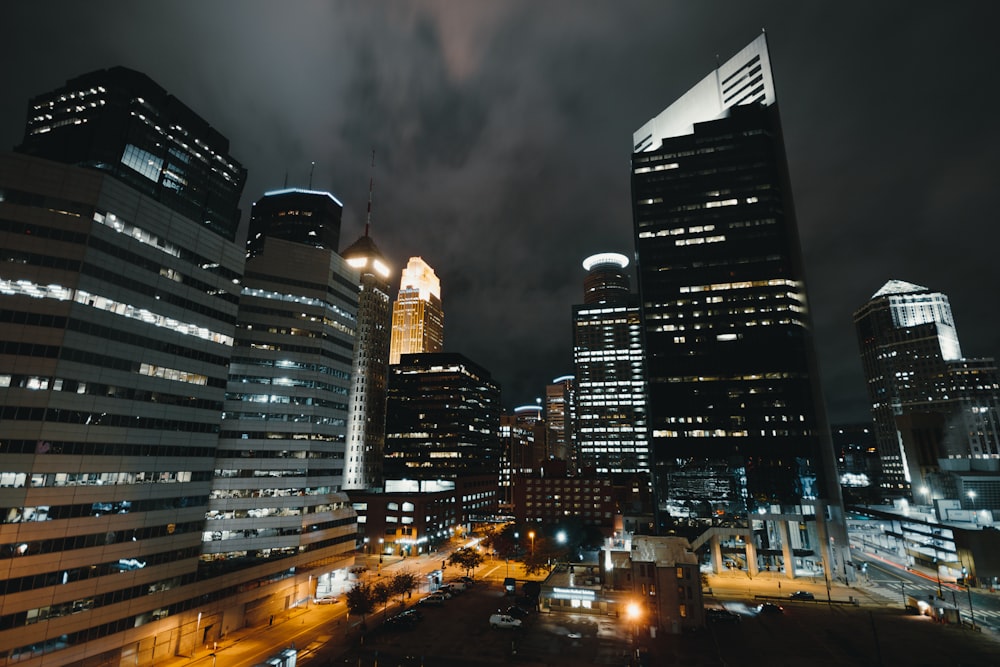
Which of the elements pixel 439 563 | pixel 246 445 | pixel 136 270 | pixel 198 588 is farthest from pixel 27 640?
pixel 439 563

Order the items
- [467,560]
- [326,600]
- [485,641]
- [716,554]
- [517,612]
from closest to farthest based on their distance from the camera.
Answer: [485,641] < [517,612] < [326,600] < [467,560] < [716,554]

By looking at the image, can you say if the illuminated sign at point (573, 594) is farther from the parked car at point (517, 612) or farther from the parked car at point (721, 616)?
the parked car at point (721, 616)

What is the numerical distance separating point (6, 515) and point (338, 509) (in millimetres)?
48095

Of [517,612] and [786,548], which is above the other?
[786,548]

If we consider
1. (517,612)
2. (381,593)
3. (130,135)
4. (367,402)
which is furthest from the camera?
(367,402)

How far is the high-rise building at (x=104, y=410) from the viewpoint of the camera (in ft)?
145

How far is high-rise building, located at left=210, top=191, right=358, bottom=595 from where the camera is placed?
68.3m

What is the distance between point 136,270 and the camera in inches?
2190

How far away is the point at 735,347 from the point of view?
136m

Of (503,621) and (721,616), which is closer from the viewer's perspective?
(503,621)

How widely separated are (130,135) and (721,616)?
556 feet

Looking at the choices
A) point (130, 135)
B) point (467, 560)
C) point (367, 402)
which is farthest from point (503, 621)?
point (130, 135)

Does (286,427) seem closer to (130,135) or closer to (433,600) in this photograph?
(433,600)

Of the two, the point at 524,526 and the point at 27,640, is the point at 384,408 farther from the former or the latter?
the point at 27,640
